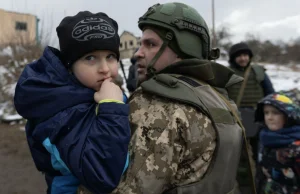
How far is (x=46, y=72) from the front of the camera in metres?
1.50

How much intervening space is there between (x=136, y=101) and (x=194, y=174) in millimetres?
427

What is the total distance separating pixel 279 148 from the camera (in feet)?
10.2

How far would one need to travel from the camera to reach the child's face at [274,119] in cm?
331

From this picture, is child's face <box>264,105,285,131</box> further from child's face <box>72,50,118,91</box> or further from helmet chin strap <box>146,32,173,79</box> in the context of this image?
child's face <box>72,50,118,91</box>

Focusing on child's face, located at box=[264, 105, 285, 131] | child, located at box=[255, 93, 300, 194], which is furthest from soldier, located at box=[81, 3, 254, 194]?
child's face, located at box=[264, 105, 285, 131]

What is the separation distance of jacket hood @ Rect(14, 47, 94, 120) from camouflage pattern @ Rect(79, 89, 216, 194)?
26 cm

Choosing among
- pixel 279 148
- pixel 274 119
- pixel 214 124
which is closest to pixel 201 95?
pixel 214 124

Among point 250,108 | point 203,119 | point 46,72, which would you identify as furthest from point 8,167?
point 203,119

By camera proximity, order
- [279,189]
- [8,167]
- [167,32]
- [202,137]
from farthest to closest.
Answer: [8,167] → [279,189] → [167,32] → [202,137]

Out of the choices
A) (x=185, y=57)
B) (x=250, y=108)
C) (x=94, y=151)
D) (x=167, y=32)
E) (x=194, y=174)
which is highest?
(x=167, y=32)

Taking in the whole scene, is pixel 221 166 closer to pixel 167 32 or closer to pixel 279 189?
pixel 167 32

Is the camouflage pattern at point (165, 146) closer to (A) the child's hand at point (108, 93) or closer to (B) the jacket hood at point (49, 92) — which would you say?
(A) the child's hand at point (108, 93)

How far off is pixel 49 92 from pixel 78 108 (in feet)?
0.53

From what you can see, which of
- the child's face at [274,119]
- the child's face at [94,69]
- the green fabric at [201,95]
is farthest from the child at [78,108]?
the child's face at [274,119]
